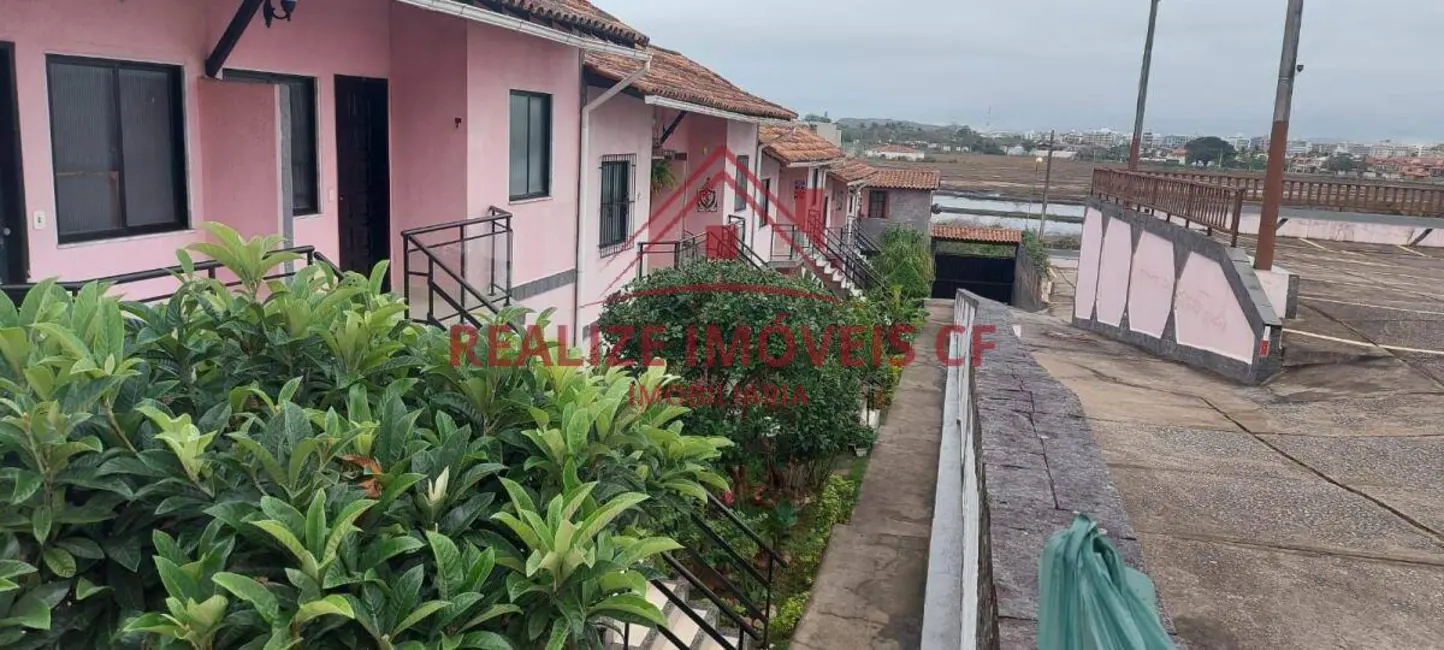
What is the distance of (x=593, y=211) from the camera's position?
12.0 m

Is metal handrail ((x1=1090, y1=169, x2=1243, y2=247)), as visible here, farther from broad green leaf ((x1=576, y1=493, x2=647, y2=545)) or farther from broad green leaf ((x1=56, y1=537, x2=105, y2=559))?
broad green leaf ((x1=56, y1=537, x2=105, y2=559))

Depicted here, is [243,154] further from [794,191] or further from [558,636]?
[794,191]

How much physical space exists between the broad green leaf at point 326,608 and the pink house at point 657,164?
8.68m

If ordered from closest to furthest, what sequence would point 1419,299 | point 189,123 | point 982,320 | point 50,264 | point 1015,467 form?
point 1015,467
point 50,264
point 189,123
point 982,320
point 1419,299

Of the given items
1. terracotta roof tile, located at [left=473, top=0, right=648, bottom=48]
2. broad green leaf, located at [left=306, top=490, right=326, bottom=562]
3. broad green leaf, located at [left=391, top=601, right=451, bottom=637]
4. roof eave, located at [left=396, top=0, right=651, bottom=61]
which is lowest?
broad green leaf, located at [left=391, top=601, right=451, bottom=637]

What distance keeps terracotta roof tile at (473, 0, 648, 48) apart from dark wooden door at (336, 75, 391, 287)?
5.52 feet

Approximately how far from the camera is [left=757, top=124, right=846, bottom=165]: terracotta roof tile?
21484 mm

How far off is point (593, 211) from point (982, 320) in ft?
16.2

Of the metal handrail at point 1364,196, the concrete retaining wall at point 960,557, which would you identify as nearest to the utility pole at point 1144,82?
the metal handrail at point 1364,196

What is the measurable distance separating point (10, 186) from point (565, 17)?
4.44 meters

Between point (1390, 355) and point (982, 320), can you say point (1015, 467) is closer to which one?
point (982, 320)

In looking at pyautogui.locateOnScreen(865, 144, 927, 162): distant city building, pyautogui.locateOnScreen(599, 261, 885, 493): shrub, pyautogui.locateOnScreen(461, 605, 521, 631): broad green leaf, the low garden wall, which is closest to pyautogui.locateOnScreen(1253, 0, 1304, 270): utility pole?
pyautogui.locateOnScreen(599, 261, 885, 493): shrub

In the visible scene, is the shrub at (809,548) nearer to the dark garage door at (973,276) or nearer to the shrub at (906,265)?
the shrub at (906,265)

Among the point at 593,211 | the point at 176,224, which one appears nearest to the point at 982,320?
the point at 593,211
